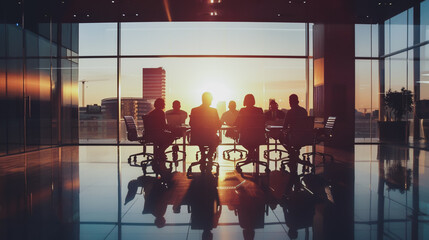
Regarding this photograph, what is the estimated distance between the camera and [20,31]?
7.79 m

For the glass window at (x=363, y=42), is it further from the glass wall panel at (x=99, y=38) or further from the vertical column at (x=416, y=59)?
the glass wall panel at (x=99, y=38)

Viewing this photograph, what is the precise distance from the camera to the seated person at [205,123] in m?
4.84

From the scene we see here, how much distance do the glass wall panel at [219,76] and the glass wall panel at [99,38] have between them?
63 cm

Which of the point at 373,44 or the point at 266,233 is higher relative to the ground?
the point at 373,44

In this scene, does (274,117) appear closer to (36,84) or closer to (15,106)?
(15,106)

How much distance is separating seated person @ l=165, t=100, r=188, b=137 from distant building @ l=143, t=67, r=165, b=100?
2.85 metres

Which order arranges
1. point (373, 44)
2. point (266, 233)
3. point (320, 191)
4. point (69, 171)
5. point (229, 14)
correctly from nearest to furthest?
point (266, 233) < point (320, 191) < point (69, 171) < point (229, 14) < point (373, 44)

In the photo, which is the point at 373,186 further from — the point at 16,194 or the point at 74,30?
the point at 74,30

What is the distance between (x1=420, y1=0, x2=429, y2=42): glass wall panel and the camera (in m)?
8.55

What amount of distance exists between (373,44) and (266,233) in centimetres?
966

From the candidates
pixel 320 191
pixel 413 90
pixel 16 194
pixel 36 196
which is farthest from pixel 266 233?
pixel 413 90

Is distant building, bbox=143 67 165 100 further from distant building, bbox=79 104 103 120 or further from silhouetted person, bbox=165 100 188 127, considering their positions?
silhouetted person, bbox=165 100 188 127

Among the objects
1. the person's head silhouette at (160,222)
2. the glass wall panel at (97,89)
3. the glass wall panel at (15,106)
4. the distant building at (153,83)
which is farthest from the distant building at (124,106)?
the person's head silhouette at (160,222)

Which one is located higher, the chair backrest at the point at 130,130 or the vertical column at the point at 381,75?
the vertical column at the point at 381,75
